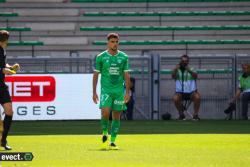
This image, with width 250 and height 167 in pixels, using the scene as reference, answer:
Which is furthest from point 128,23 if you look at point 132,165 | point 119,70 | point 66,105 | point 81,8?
point 132,165

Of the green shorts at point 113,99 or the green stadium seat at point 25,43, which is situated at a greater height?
the green stadium seat at point 25,43

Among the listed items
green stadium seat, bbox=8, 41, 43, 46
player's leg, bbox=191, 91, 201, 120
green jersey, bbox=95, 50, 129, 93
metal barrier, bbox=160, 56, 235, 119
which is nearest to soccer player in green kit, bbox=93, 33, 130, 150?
green jersey, bbox=95, 50, 129, 93

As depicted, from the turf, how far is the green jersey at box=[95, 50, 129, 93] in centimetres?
116

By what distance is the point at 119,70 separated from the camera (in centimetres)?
1656

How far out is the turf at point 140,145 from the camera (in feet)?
43.5

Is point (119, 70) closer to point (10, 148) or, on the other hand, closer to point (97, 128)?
point (10, 148)

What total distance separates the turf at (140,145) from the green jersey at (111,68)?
1.16 m

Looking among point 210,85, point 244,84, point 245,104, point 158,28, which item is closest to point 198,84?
point 210,85

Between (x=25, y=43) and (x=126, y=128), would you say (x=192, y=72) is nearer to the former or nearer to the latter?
(x=126, y=128)

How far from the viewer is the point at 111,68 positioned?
1652cm

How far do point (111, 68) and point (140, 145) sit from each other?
5.51ft

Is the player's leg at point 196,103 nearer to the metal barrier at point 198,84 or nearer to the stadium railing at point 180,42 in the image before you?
the metal barrier at point 198,84

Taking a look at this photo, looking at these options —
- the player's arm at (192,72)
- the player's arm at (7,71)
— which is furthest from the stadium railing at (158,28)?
the player's arm at (7,71)

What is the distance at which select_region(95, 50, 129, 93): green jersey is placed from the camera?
1650cm
